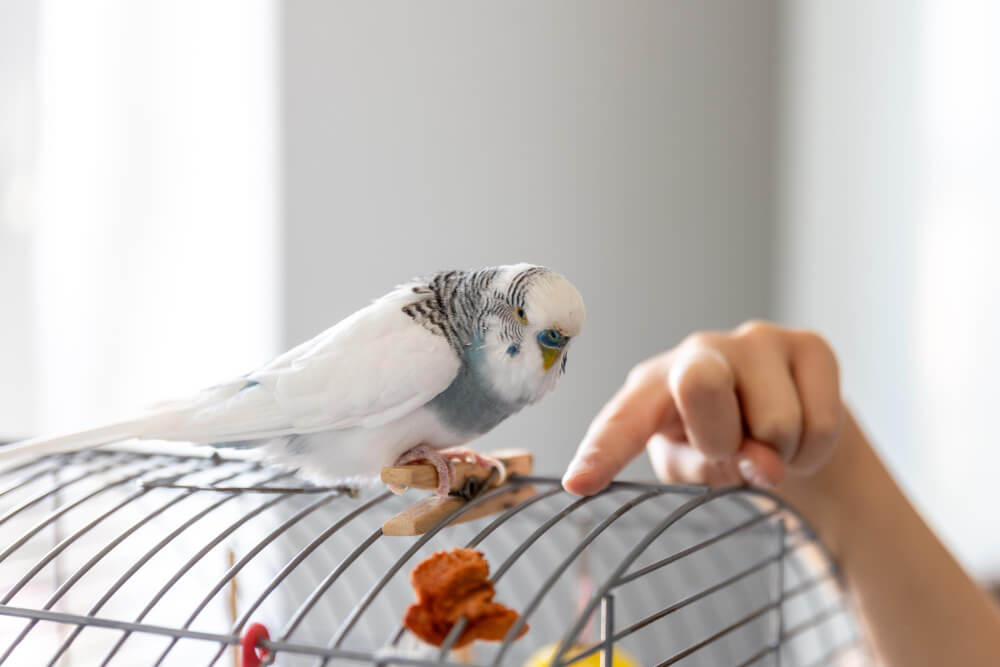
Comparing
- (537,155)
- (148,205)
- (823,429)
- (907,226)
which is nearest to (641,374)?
(823,429)

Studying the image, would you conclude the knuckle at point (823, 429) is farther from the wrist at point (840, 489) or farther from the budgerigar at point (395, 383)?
the budgerigar at point (395, 383)

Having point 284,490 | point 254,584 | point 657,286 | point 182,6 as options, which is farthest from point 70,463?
point 657,286

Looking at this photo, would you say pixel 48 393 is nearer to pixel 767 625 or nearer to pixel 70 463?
pixel 70 463

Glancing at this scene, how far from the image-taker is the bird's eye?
0.46m

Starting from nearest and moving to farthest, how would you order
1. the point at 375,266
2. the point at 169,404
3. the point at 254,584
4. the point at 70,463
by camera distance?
1. the point at 169,404
2. the point at 70,463
3. the point at 254,584
4. the point at 375,266

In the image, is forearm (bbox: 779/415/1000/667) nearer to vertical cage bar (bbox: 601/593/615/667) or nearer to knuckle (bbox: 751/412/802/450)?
knuckle (bbox: 751/412/802/450)

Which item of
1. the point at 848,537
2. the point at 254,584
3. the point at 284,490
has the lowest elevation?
the point at 254,584

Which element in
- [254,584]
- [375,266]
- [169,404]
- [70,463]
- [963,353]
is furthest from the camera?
[375,266]

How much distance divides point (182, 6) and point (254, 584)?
3.18 feet

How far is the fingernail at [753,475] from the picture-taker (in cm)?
68

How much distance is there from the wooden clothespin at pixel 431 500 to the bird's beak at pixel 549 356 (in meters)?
0.10

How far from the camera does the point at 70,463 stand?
75cm

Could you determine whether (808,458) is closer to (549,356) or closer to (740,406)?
(740,406)

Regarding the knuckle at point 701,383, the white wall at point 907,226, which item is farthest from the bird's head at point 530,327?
the white wall at point 907,226
